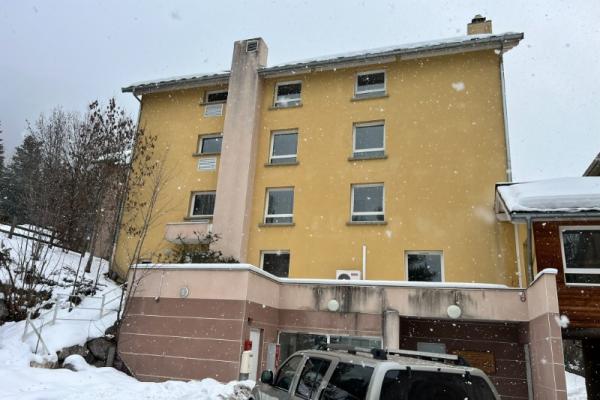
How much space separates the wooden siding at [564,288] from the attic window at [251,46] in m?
14.0

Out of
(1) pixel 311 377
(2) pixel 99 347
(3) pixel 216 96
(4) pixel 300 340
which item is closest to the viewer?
(1) pixel 311 377

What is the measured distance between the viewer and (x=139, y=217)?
20.6 metres

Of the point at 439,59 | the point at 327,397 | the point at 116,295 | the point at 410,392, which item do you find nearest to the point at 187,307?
the point at 116,295

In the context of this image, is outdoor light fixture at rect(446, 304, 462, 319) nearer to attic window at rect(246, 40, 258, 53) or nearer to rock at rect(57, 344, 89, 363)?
rock at rect(57, 344, 89, 363)

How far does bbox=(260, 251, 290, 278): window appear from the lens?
1794 cm

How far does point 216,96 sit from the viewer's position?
2188 cm

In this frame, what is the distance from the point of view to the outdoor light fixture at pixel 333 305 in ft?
44.9

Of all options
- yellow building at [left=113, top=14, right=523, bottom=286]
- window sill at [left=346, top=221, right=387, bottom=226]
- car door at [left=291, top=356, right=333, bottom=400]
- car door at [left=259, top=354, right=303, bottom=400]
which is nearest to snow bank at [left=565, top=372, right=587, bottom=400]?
yellow building at [left=113, top=14, right=523, bottom=286]

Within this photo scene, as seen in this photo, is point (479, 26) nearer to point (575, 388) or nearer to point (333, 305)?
point (333, 305)

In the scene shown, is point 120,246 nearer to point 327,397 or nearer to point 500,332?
point 500,332

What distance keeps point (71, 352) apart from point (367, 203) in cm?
1106

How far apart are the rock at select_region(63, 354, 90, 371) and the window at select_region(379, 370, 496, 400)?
951cm

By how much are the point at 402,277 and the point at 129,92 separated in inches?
620

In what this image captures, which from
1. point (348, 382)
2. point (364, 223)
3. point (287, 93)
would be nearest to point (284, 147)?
point (287, 93)
